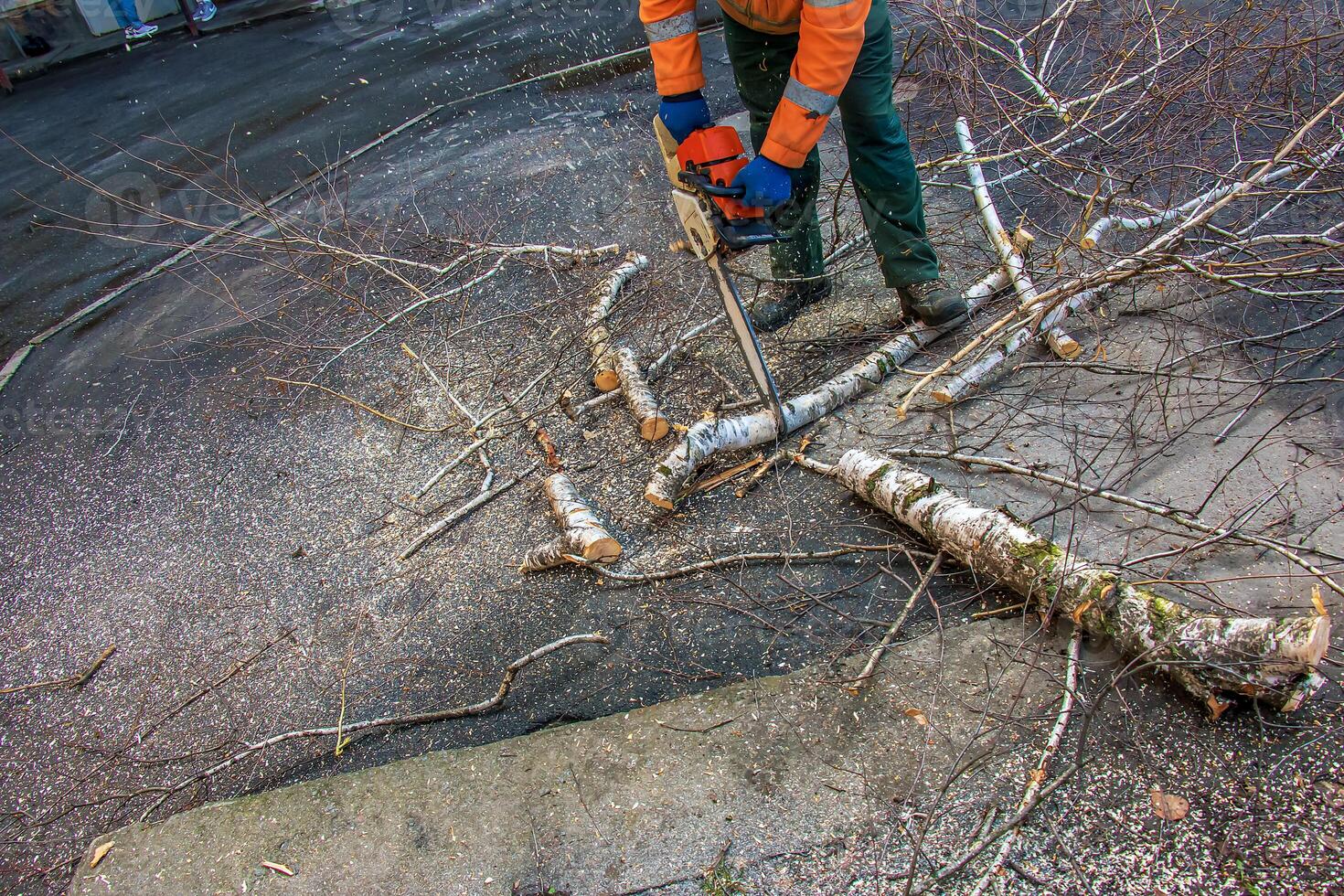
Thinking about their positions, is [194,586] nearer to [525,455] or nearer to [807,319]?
[525,455]

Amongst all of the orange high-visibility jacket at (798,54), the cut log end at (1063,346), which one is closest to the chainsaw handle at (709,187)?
the orange high-visibility jacket at (798,54)

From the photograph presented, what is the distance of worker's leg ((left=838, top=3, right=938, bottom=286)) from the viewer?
2973 mm

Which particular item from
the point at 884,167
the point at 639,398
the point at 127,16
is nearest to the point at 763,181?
the point at 884,167

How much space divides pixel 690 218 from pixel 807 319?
3.32 ft

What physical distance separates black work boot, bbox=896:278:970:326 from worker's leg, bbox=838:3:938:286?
0.04 m

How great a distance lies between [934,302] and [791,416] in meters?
0.77

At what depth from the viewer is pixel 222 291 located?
4.81 m

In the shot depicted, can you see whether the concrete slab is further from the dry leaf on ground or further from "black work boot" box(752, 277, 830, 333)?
"black work boot" box(752, 277, 830, 333)

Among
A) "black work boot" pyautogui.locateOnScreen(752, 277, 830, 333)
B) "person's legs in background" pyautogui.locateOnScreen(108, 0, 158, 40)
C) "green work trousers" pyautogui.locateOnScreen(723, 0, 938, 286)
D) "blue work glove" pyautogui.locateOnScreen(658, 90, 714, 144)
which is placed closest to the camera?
"blue work glove" pyautogui.locateOnScreen(658, 90, 714, 144)

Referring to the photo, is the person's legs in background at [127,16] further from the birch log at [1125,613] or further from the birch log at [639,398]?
the birch log at [1125,613]

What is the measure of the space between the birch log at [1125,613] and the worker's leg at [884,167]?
1.05 meters

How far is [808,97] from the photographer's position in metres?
2.57

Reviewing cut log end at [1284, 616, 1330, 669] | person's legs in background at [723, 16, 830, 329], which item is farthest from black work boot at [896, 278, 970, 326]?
cut log end at [1284, 616, 1330, 669]

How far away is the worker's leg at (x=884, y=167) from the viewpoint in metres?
2.97
